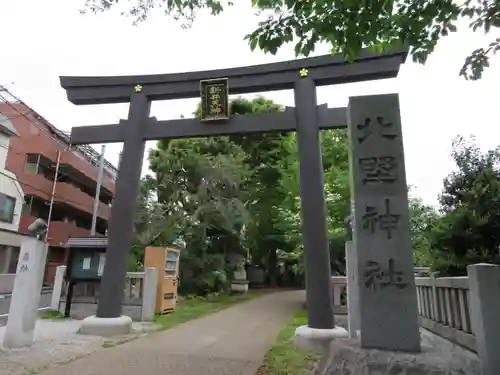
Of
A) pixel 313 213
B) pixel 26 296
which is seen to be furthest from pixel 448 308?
pixel 26 296

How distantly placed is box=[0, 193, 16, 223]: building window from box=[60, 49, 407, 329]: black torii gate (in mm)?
14972

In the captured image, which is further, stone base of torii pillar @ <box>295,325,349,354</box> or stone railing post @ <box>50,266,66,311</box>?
stone railing post @ <box>50,266,66,311</box>

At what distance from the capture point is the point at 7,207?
21109 millimetres

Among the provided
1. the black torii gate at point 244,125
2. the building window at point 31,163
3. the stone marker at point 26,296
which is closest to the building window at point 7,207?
the building window at point 31,163

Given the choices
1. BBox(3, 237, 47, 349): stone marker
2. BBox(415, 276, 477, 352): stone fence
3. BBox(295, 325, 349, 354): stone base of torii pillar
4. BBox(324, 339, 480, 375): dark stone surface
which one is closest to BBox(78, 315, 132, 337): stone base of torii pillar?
BBox(3, 237, 47, 349): stone marker

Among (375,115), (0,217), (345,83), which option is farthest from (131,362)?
(0,217)

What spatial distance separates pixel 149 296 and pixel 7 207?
15312 mm

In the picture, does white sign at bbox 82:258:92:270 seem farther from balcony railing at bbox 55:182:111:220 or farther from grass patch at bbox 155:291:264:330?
balcony railing at bbox 55:182:111:220

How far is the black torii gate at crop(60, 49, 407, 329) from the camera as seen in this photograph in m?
7.16

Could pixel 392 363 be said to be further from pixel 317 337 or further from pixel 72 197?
pixel 72 197

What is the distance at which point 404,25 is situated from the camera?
13.4 ft

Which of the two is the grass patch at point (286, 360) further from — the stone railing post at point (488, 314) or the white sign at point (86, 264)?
the white sign at point (86, 264)

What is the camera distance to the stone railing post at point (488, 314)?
3693mm

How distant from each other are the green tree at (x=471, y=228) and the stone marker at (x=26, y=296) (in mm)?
6405
